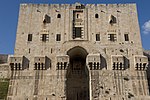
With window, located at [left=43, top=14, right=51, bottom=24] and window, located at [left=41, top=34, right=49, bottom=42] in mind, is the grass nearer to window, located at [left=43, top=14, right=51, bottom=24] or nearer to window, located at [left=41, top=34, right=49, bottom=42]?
window, located at [left=41, top=34, right=49, bottom=42]

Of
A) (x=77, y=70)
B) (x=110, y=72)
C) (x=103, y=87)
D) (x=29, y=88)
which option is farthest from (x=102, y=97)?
(x=29, y=88)

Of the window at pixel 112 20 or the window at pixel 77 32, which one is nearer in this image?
the window at pixel 77 32

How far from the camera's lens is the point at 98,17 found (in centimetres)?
2970

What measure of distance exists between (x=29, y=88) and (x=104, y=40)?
1034 cm

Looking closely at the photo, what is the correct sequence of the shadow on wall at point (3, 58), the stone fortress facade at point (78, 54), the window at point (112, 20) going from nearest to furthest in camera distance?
1. the stone fortress facade at point (78, 54)
2. the window at point (112, 20)
3. the shadow on wall at point (3, 58)

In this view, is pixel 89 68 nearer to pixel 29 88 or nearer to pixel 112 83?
pixel 112 83

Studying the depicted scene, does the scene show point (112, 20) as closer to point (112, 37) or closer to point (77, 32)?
point (112, 37)

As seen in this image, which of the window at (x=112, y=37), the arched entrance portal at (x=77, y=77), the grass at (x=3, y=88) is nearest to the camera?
the grass at (x=3, y=88)

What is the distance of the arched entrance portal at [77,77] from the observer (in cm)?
2814

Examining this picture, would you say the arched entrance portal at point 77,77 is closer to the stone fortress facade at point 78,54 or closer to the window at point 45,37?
the stone fortress facade at point 78,54

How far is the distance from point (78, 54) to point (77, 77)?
9.44 ft

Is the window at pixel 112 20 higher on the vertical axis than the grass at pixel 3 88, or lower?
higher

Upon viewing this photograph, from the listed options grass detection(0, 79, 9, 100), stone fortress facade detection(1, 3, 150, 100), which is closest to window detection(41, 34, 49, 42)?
stone fortress facade detection(1, 3, 150, 100)

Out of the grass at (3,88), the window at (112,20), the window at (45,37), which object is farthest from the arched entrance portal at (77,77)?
the grass at (3,88)
